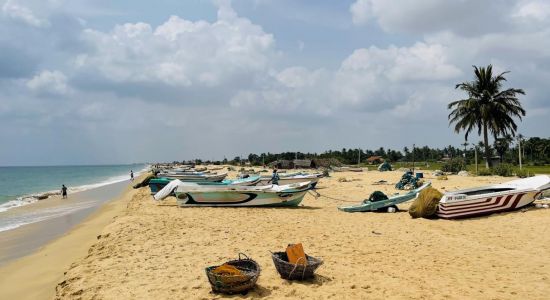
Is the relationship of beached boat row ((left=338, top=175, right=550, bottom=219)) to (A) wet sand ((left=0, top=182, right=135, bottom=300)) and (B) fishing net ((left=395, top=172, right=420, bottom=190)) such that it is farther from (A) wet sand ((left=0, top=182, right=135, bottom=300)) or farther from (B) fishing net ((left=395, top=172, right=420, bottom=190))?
(A) wet sand ((left=0, top=182, right=135, bottom=300))

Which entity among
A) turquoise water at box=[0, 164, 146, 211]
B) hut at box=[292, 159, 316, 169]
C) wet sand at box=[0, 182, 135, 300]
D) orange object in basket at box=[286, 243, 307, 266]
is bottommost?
turquoise water at box=[0, 164, 146, 211]

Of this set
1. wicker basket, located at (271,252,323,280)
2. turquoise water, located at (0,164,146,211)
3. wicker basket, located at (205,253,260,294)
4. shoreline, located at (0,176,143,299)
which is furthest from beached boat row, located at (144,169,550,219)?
turquoise water, located at (0,164,146,211)

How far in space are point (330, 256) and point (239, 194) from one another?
9103 millimetres

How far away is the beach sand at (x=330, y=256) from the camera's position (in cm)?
643

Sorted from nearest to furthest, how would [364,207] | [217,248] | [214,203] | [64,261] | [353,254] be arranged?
[353,254]
[217,248]
[64,261]
[364,207]
[214,203]

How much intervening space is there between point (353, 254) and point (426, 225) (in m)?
4.61

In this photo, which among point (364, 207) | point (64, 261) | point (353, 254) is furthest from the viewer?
point (364, 207)

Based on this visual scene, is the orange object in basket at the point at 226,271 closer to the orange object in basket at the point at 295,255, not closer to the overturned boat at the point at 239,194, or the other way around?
the orange object in basket at the point at 295,255

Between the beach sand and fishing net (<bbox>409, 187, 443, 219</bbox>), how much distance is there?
0.36m

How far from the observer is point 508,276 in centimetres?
700

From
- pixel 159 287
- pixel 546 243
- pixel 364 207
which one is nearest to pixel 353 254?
pixel 159 287

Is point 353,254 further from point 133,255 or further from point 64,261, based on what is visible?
point 64,261

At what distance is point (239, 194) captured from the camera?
17.1 meters

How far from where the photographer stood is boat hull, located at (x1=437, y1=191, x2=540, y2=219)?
1307 centimetres
